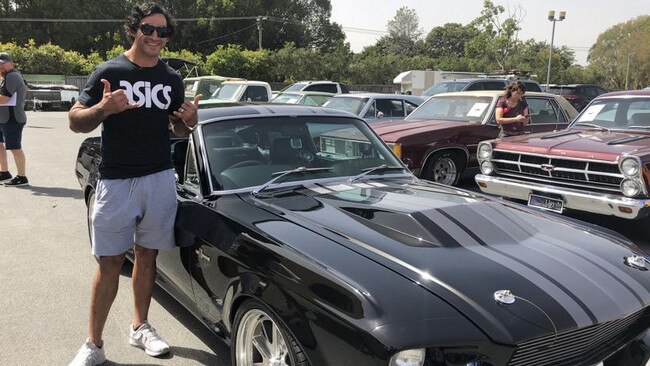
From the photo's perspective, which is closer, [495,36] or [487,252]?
[487,252]

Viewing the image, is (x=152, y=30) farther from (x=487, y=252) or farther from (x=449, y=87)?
(x=449, y=87)

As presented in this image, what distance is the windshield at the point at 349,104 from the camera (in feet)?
35.8

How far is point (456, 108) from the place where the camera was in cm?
905

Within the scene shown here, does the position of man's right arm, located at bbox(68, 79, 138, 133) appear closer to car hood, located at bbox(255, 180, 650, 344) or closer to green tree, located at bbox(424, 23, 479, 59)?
car hood, located at bbox(255, 180, 650, 344)

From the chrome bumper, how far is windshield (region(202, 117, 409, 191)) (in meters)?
2.79

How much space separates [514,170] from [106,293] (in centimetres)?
505

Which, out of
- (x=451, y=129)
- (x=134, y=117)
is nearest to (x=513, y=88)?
(x=451, y=129)

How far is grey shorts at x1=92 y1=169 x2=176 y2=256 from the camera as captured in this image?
2.91 meters

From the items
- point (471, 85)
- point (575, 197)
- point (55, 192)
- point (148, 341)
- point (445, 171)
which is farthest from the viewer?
point (471, 85)

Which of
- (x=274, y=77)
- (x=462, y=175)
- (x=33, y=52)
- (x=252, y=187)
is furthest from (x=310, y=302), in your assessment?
(x=274, y=77)

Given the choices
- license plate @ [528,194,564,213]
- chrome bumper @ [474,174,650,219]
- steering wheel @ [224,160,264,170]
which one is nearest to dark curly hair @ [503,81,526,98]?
chrome bumper @ [474,174,650,219]

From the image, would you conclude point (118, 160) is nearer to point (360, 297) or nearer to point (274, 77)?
point (360, 297)

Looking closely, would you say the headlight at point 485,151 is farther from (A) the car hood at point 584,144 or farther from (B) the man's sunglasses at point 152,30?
(B) the man's sunglasses at point 152,30

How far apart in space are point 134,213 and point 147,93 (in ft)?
2.23
